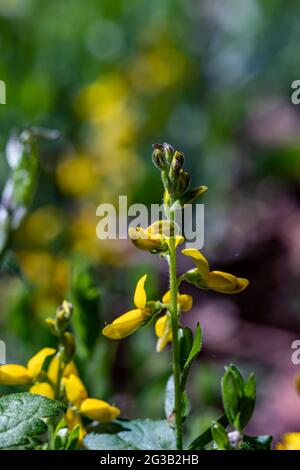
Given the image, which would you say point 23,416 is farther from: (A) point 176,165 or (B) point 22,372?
(A) point 176,165

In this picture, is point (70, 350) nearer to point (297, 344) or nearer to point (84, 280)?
point (84, 280)

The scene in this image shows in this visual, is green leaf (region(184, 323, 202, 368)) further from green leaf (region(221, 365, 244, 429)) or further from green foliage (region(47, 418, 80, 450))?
green foliage (region(47, 418, 80, 450))

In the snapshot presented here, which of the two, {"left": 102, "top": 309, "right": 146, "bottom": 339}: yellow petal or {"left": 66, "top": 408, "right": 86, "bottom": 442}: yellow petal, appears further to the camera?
{"left": 66, "top": 408, "right": 86, "bottom": 442}: yellow petal

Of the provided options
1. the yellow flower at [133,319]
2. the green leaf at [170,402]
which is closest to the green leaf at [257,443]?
the green leaf at [170,402]

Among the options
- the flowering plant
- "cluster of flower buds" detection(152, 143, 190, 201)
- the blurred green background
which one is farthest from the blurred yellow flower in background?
"cluster of flower buds" detection(152, 143, 190, 201)

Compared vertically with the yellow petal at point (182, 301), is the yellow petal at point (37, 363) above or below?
below

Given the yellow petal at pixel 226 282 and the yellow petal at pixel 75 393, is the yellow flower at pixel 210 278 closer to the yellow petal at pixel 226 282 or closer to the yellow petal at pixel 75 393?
the yellow petal at pixel 226 282

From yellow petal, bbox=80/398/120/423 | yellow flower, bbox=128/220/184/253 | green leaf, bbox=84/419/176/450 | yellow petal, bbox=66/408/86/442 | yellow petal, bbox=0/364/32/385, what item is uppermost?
yellow flower, bbox=128/220/184/253

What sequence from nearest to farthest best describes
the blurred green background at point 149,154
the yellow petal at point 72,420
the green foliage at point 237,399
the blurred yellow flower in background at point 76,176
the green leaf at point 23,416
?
the green leaf at point 23,416 < the green foliage at point 237,399 < the yellow petal at point 72,420 < the blurred green background at point 149,154 < the blurred yellow flower in background at point 76,176
